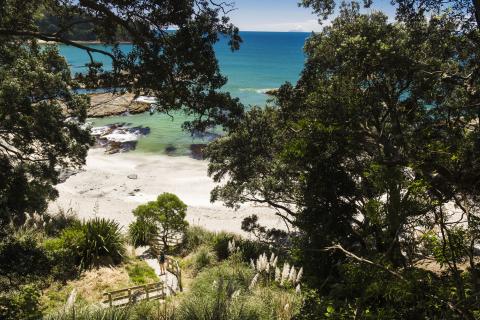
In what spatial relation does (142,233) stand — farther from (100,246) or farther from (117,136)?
(117,136)

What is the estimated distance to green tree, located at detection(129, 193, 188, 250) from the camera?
16.3 metres

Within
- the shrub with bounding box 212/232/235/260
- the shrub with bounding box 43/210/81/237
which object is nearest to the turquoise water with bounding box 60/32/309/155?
the shrub with bounding box 43/210/81/237

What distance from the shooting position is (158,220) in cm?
1658

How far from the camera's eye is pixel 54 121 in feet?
44.5

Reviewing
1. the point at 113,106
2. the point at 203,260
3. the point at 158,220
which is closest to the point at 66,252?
the point at 203,260

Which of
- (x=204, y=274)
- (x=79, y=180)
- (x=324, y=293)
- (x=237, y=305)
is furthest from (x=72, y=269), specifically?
(x=79, y=180)

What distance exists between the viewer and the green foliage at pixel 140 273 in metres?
12.6

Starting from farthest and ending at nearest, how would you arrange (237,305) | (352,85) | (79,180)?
(79,180)
(352,85)
(237,305)

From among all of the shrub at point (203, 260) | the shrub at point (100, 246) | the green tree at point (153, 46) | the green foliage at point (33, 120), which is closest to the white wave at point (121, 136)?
the green foliage at point (33, 120)

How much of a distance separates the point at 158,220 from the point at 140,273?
3754 mm

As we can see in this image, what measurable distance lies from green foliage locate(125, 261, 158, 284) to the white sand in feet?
21.6

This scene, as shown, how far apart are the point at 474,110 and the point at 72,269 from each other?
12.0 metres

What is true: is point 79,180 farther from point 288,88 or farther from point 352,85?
point 352,85

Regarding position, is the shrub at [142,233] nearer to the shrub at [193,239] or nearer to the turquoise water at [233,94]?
the shrub at [193,239]
